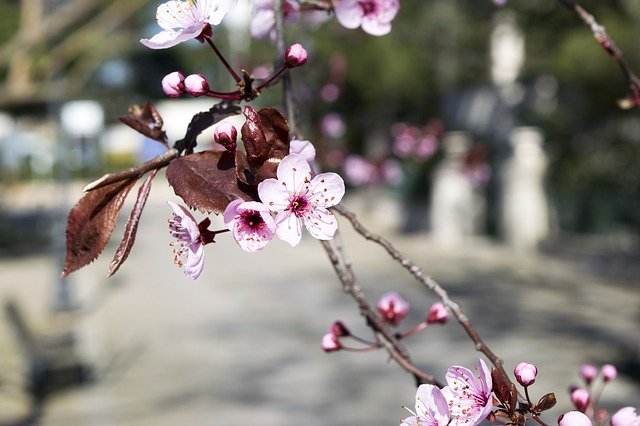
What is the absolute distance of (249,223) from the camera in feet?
3.16

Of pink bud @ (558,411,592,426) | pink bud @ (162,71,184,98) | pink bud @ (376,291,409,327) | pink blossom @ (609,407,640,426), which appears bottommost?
pink bud @ (558,411,592,426)

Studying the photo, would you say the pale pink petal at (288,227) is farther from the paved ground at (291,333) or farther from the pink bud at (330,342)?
the paved ground at (291,333)

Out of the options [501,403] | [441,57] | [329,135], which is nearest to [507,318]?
[329,135]

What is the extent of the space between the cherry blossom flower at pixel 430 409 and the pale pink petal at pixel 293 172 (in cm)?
27

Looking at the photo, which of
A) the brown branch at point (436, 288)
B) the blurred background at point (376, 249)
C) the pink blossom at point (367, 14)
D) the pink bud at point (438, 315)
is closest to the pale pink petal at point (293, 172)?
the brown branch at point (436, 288)

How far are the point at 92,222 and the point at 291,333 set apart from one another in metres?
8.84

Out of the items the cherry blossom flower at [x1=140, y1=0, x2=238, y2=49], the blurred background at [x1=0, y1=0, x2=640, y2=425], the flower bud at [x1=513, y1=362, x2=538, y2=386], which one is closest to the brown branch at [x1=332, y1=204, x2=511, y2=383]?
the flower bud at [x1=513, y1=362, x2=538, y2=386]

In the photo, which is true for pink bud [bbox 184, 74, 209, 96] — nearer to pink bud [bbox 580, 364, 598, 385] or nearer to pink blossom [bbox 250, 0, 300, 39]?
pink blossom [bbox 250, 0, 300, 39]

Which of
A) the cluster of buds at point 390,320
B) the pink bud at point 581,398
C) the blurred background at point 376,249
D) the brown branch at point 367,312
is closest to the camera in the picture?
the brown branch at point 367,312

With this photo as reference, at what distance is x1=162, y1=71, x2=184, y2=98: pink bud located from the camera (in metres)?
1.07

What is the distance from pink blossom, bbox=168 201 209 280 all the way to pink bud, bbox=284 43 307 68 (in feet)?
0.70

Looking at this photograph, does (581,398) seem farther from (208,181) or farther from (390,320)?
(208,181)

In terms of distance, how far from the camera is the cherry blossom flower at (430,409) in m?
0.97

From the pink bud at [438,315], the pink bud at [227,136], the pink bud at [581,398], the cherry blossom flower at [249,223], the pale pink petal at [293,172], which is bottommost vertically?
the pink bud at [581,398]
